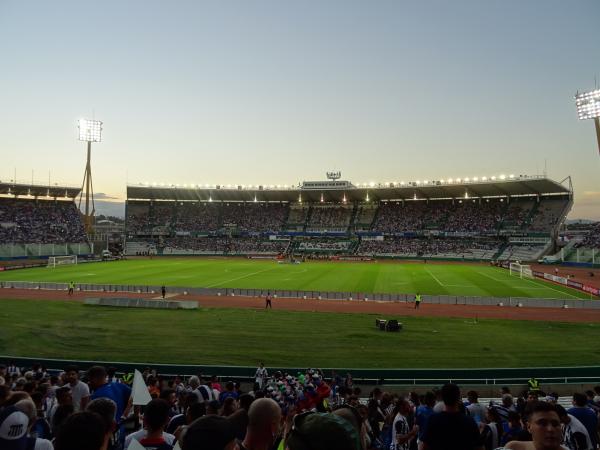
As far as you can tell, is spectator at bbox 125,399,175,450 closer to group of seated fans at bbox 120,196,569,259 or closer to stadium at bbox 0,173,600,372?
stadium at bbox 0,173,600,372

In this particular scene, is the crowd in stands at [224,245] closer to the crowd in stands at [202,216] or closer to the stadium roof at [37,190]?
the crowd in stands at [202,216]

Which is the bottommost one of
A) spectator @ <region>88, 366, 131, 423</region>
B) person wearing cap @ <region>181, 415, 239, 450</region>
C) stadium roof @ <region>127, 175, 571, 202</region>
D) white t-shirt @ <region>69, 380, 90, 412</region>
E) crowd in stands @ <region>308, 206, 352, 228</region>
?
white t-shirt @ <region>69, 380, 90, 412</region>

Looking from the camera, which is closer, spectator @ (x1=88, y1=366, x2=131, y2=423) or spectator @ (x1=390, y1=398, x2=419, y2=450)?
spectator @ (x1=88, y1=366, x2=131, y2=423)

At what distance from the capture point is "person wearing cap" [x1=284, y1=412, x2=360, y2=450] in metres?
2.23

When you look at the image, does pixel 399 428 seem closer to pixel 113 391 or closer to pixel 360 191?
pixel 113 391

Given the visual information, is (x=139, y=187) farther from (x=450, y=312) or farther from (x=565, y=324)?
(x=565, y=324)

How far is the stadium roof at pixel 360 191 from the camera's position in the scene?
87.9 metres

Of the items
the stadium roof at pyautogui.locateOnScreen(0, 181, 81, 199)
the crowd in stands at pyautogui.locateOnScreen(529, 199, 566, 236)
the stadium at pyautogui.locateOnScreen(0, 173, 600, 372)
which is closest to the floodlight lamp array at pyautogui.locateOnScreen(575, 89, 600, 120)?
the stadium at pyautogui.locateOnScreen(0, 173, 600, 372)

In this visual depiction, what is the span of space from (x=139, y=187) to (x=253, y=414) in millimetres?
116382

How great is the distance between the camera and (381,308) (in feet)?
119

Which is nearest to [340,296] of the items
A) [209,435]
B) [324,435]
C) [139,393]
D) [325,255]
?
[139,393]

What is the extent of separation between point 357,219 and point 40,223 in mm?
73552

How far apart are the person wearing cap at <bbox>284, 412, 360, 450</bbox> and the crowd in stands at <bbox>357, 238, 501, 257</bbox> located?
91920mm

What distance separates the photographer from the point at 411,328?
2878 centimetres
